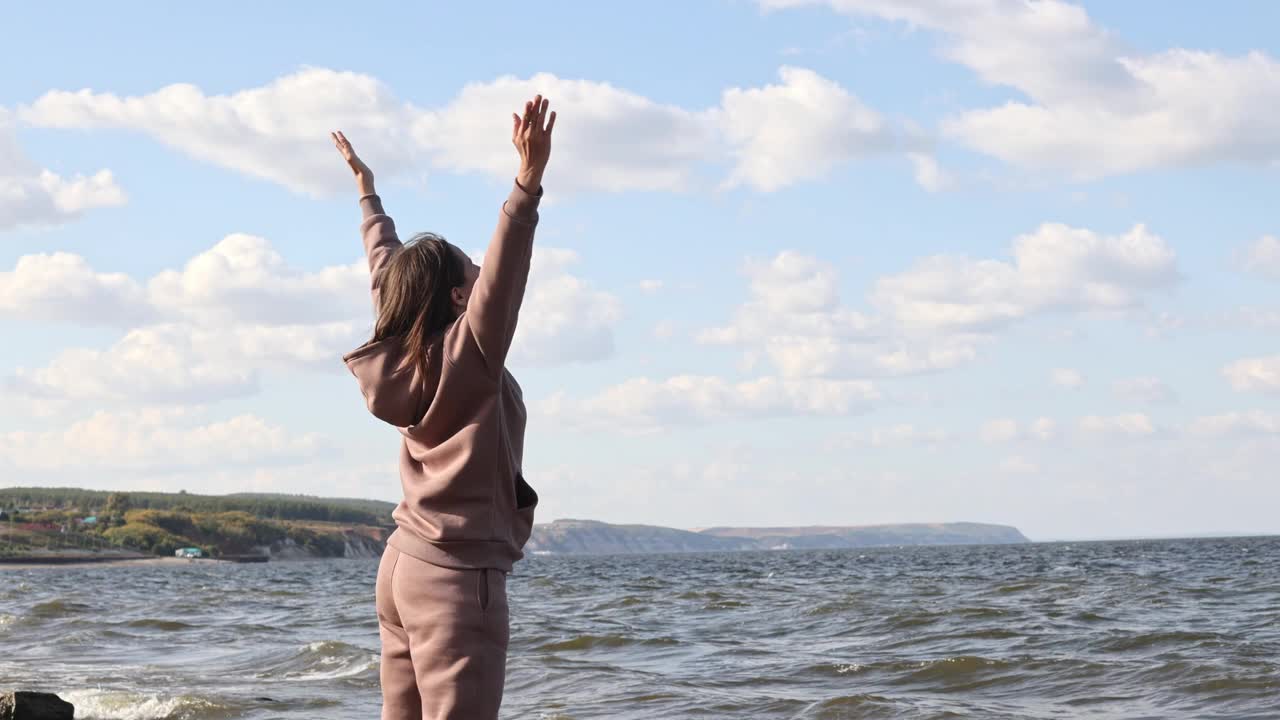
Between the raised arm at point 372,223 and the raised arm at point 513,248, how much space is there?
0.58 metres

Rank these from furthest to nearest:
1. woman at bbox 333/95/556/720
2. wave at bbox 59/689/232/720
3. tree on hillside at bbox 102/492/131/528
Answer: tree on hillside at bbox 102/492/131/528 → wave at bbox 59/689/232/720 → woman at bbox 333/95/556/720

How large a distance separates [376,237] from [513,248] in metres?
0.98

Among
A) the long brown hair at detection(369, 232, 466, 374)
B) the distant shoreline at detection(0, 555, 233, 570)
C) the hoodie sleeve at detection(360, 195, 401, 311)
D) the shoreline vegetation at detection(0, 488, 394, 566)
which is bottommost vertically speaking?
the distant shoreline at detection(0, 555, 233, 570)

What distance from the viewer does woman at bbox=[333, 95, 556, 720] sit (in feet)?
10.4

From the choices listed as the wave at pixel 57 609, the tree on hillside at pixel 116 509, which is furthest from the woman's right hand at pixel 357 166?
the tree on hillside at pixel 116 509

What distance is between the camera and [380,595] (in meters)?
3.50

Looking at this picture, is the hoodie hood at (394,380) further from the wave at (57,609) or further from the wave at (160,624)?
the wave at (57,609)

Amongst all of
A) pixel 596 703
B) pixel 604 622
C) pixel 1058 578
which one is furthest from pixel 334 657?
pixel 1058 578

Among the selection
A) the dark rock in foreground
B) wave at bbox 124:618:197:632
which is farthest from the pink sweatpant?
wave at bbox 124:618:197:632

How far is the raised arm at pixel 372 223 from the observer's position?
3.76 m

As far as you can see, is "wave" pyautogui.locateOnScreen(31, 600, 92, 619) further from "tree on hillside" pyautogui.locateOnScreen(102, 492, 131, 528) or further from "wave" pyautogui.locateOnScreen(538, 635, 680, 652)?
"tree on hillside" pyautogui.locateOnScreen(102, 492, 131, 528)

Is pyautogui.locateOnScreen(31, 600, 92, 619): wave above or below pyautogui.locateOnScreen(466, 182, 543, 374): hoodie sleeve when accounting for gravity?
below

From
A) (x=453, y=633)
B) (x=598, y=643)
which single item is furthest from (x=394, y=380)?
(x=598, y=643)

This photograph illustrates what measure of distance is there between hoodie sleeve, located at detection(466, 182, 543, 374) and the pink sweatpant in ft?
2.01
